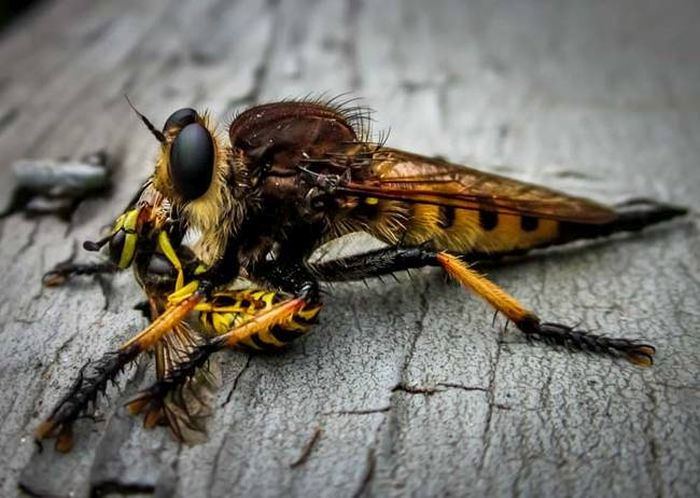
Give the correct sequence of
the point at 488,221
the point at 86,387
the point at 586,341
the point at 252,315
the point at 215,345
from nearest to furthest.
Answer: the point at 86,387 → the point at 215,345 → the point at 586,341 → the point at 252,315 → the point at 488,221

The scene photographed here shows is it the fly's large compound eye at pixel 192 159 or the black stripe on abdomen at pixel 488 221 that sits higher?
the black stripe on abdomen at pixel 488 221

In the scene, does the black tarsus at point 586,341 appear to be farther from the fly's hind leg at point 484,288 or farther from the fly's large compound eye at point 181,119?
the fly's large compound eye at point 181,119

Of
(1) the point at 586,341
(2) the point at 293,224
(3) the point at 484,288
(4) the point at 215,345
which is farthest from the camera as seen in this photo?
(2) the point at 293,224

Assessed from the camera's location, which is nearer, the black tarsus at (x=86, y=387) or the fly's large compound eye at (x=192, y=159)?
the black tarsus at (x=86, y=387)

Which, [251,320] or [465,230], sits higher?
[465,230]

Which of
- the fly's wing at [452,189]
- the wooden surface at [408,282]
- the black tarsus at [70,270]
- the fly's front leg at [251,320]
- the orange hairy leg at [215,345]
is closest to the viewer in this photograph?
the wooden surface at [408,282]

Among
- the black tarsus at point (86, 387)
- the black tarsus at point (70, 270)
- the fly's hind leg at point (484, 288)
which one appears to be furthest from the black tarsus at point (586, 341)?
the black tarsus at point (70, 270)

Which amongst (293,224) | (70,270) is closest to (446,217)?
(293,224)

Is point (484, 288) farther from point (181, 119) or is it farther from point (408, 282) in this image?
point (181, 119)
